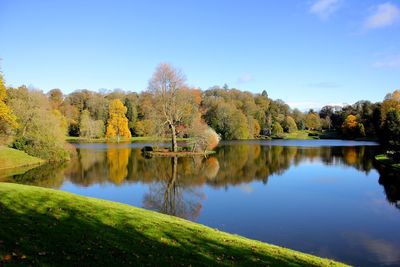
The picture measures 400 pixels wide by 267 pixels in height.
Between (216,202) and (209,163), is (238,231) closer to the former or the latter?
(216,202)

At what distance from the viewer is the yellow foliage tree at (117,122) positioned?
287 feet

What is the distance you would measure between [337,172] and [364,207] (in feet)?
51.5

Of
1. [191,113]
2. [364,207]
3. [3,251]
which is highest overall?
[191,113]

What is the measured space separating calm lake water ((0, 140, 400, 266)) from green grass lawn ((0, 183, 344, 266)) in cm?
398

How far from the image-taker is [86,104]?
329 feet

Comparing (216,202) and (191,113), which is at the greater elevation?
(191,113)

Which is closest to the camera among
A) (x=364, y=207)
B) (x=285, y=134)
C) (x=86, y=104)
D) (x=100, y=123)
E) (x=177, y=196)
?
(x=364, y=207)

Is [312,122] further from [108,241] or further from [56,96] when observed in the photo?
[108,241]

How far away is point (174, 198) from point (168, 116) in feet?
96.9

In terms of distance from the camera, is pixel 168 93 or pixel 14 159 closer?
pixel 14 159

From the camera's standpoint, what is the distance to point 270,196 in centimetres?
2378

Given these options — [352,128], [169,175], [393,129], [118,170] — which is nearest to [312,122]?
[352,128]

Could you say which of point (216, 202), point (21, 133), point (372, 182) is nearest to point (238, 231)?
point (216, 202)

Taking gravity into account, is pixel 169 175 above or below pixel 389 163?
below
